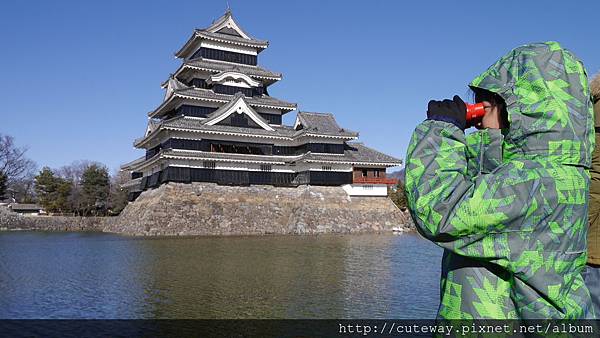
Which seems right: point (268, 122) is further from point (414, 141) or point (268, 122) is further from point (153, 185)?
point (414, 141)

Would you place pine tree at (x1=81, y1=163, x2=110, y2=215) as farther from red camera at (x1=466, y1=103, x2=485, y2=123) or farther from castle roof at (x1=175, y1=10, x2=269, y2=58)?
red camera at (x1=466, y1=103, x2=485, y2=123)

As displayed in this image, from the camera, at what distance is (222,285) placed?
8.38 metres

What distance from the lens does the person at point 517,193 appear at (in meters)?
1.36

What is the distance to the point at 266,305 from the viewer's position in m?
6.70

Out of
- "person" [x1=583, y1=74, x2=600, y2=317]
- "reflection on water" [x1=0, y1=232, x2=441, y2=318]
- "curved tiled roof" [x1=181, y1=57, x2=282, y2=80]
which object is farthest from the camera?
"curved tiled roof" [x1=181, y1=57, x2=282, y2=80]

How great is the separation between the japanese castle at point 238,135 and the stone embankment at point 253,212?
0.63 metres

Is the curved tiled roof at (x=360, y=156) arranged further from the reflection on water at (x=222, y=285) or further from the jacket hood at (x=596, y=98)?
the jacket hood at (x=596, y=98)

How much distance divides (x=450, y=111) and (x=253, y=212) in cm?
2382

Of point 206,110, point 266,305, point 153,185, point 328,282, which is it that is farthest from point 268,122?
point 266,305

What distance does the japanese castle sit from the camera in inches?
984

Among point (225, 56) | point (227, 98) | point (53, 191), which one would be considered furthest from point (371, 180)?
point (53, 191)

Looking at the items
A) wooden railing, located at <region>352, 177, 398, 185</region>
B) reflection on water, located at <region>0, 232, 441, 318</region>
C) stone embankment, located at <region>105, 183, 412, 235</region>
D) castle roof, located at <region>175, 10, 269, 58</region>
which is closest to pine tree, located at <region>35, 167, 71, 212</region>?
stone embankment, located at <region>105, 183, 412, 235</region>

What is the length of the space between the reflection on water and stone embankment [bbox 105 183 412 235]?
8.98m

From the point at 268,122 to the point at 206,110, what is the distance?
4.08 meters
